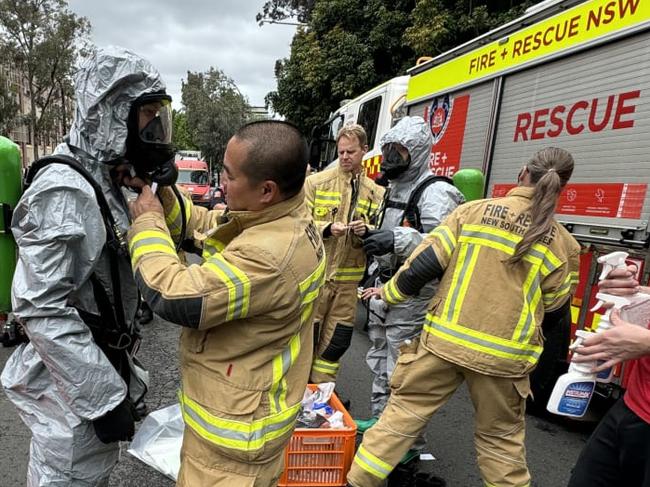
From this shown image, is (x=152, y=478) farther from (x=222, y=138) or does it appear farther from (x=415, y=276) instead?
(x=222, y=138)

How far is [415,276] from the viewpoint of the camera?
95.7 inches

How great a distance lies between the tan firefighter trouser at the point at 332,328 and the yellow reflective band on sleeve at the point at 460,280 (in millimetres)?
1349

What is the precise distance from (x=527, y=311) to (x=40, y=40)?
95.2 ft

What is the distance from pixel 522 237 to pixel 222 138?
103 ft

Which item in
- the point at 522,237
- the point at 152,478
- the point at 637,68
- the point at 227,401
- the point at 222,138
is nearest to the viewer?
the point at 227,401

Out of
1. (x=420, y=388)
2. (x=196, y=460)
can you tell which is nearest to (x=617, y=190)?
(x=420, y=388)

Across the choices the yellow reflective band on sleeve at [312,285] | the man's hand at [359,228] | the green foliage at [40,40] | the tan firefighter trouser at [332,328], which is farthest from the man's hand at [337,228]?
the green foliage at [40,40]

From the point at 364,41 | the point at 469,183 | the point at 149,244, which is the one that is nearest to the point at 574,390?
the point at 149,244

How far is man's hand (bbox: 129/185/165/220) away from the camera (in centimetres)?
Result: 154

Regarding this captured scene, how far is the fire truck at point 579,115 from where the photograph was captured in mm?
3193

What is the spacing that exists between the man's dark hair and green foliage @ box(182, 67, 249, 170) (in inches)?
1160

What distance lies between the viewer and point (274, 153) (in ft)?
4.74

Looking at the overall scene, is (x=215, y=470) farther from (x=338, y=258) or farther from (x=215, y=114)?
(x=215, y=114)

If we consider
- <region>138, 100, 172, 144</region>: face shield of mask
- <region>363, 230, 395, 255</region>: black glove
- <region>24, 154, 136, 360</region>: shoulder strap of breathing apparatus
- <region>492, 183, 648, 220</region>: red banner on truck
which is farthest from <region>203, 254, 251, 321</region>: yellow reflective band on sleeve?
<region>492, 183, 648, 220</region>: red banner on truck
